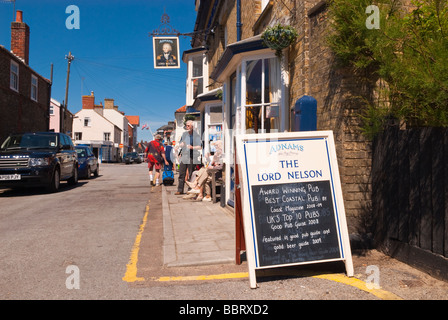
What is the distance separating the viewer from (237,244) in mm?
3945

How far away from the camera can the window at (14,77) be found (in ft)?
62.2

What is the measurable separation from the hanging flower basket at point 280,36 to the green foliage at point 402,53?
3.50 ft

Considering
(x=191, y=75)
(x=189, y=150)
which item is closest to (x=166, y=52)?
(x=191, y=75)

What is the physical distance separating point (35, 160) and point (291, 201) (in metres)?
8.83

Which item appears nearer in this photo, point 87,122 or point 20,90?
point 20,90

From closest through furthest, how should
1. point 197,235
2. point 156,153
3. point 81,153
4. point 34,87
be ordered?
point 197,235, point 156,153, point 81,153, point 34,87

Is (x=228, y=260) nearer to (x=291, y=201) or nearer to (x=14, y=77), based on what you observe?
(x=291, y=201)

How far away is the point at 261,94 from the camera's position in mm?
6562

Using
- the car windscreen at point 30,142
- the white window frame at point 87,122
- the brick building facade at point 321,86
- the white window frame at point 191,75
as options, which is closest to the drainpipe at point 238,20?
the brick building facade at point 321,86

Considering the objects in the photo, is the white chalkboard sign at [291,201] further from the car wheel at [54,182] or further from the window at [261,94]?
the car wheel at [54,182]

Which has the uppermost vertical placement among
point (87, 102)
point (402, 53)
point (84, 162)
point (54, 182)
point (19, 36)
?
point (87, 102)

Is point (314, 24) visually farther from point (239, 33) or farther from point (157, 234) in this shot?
point (239, 33)
